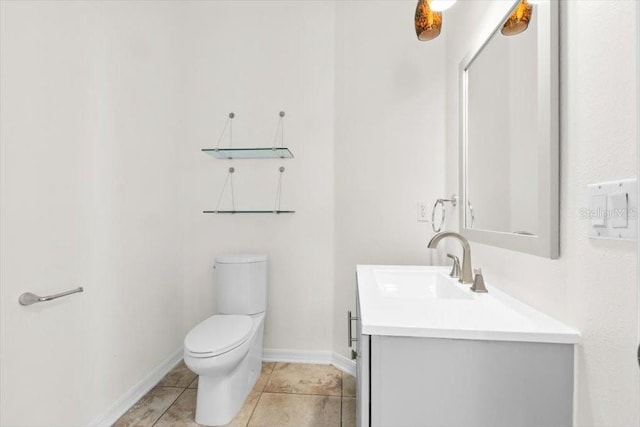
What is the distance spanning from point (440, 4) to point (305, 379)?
2.12 meters

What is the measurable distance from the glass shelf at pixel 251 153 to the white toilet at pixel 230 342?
2.33 feet

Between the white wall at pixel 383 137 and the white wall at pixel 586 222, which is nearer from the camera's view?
the white wall at pixel 586 222

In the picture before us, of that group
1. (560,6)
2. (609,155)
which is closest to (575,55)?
(560,6)

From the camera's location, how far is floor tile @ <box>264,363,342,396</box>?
5.77ft

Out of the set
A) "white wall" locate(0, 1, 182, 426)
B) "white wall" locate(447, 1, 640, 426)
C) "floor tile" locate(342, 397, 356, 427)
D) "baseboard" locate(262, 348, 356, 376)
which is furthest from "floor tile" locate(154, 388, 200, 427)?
"white wall" locate(447, 1, 640, 426)

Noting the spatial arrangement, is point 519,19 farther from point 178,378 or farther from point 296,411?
point 178,378

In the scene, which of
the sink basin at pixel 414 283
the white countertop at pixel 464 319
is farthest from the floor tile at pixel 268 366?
the white countertop at pixel 464 319

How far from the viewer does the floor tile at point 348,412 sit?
149cm

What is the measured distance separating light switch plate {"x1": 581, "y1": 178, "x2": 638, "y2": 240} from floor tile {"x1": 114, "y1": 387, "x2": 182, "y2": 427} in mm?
1986

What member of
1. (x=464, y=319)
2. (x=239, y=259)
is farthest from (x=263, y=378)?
(x=464, y=319)

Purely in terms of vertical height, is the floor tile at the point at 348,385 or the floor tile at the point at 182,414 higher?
the floor tile at the point at 348,385

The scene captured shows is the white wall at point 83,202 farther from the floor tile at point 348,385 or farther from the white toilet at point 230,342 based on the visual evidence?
the floor tile at point 348,385

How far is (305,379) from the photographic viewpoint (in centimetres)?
187

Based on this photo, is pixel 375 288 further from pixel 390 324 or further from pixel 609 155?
pixel 609 155
